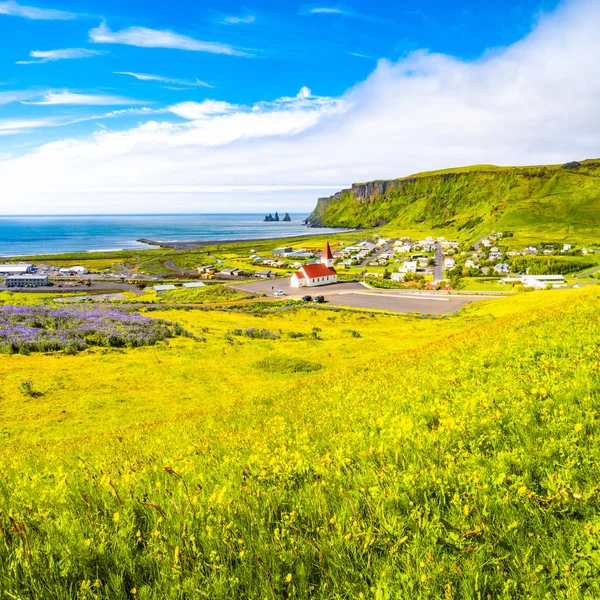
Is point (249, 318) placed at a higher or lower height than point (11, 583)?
lower

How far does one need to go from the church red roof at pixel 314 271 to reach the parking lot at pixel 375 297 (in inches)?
146

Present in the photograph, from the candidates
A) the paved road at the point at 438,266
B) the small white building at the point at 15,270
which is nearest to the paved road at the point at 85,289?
the small white building at the point at 15,270

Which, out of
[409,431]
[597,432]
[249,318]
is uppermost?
[597,432]

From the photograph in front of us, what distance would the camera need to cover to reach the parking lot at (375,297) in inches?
2739

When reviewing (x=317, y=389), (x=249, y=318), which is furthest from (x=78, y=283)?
(x=317, y=389)

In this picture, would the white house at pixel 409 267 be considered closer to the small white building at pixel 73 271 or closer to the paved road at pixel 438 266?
the paved road at pixel 438 266

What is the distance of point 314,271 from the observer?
323 ft

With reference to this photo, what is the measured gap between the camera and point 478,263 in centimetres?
13400

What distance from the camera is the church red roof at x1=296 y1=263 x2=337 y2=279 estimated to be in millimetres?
96875

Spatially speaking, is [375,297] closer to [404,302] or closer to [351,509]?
[404,302]

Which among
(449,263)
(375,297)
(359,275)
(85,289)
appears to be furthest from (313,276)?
(449,263)

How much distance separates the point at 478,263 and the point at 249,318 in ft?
357

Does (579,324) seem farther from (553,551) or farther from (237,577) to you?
(237,577)

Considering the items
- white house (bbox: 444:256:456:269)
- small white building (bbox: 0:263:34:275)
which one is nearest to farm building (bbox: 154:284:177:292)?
small white building (bbox: 0:263:34:275)
